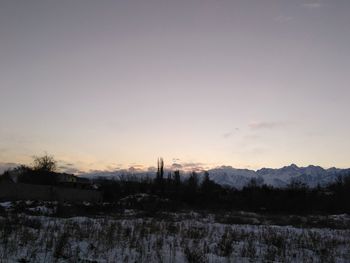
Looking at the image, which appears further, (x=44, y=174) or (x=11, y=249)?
(x=44, y=174)

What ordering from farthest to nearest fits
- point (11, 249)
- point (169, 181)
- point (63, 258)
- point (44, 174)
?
point (169, 181) → point (44, 174) → point (11, 249) → point (63, 258)

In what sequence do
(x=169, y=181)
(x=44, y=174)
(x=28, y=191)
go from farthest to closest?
(x=169, y=181) < (x=44, y=174) < (x=28, y=191)

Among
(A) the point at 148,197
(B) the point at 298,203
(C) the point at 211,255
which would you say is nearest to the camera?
(C) the point at 211,255

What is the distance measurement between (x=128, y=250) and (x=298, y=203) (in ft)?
199

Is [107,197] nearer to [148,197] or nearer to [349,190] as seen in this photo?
[148,197]

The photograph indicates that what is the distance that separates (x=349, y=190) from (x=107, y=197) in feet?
151

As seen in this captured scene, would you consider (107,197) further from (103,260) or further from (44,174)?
(103,260)

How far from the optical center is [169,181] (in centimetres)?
11106

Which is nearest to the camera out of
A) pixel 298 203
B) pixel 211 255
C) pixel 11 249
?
pixel 11 249

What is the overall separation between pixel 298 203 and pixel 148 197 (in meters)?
24.9

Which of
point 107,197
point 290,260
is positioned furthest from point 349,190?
point 290,260

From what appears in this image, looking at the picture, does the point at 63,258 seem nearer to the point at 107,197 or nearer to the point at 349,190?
the point at 107,197

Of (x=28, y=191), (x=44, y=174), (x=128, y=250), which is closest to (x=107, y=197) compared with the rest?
(x=28, y=191)

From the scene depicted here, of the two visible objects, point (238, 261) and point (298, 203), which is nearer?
point (238, 261)
